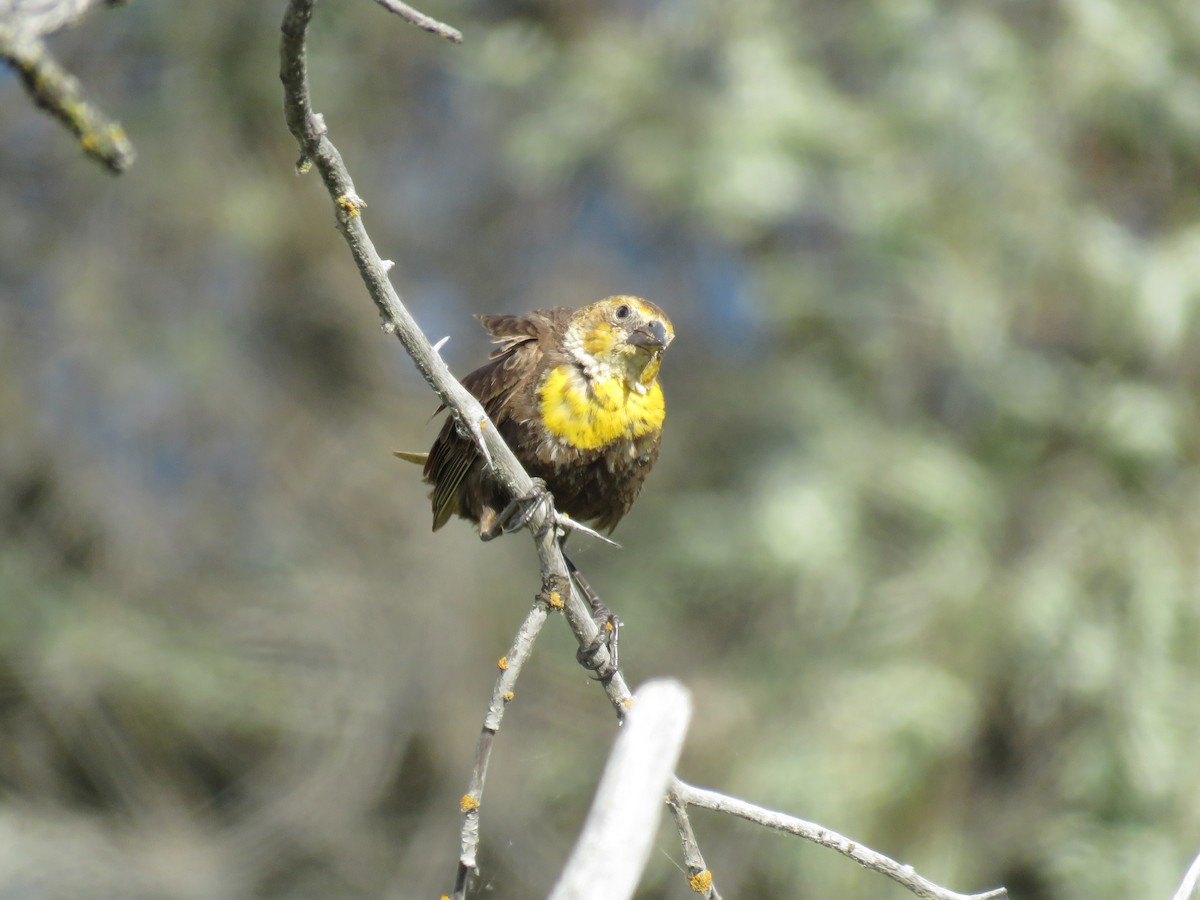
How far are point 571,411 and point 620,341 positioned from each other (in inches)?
10.5

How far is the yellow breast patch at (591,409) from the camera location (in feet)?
10.4

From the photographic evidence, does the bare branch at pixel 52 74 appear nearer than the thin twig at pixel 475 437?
Yes

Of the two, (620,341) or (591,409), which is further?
(620,341)

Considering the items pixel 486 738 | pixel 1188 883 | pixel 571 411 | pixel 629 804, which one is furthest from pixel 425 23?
pixel 571 411

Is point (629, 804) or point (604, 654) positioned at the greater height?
point (604, 654)

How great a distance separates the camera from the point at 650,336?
132 inches

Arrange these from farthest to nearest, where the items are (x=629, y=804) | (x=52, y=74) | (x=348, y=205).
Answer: (x=348, y=205), (x=629, y=804), (x=52, y=74)

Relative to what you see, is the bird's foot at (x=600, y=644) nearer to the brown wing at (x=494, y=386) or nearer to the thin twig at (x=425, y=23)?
the brown wing at (x=494, y=386)

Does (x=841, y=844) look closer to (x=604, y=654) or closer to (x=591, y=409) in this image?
(x=604, y=654)

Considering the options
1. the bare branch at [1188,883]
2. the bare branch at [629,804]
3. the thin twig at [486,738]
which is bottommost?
the bare branch at [629,804]

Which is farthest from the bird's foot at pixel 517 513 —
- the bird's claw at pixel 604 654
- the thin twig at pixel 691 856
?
the thin twig at pixel 691 856

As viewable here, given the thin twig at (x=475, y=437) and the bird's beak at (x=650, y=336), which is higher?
the bird's beak at (x=650, y=336)

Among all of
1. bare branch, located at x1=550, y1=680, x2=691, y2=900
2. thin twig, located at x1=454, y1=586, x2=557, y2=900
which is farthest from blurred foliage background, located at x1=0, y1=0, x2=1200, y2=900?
bare branch, located at x1=550, y1=680, x2=691, y2=900

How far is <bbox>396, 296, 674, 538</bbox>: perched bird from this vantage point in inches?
125
